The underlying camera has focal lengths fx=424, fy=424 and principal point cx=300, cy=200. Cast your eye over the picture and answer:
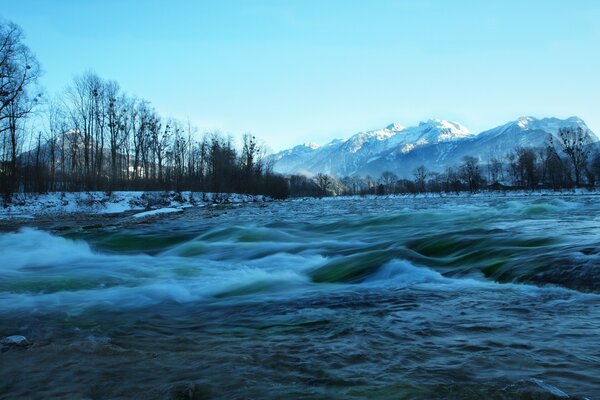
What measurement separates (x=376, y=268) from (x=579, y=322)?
156 inches

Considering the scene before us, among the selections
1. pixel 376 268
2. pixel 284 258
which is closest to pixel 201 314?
pixel 376 268

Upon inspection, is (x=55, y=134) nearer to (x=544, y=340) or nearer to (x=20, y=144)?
(x=20, y=144)

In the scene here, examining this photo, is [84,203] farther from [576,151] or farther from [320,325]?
[576,151]

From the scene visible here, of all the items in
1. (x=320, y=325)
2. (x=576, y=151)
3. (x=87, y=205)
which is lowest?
(x=320, y=325)

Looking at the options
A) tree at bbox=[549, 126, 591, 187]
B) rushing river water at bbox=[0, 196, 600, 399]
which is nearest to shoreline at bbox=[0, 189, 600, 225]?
rushing river water at bbox=[0, 196, 600, 399]

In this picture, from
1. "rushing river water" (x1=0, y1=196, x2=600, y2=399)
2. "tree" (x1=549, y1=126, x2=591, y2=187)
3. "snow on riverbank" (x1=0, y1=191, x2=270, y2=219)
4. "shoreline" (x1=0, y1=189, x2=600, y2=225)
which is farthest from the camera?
"tree" (x1=549, y1=126, x2=591, y2=187)

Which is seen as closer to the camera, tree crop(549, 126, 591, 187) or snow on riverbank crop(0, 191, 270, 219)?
snow on riverbank crop(0, 191, 270, 219)

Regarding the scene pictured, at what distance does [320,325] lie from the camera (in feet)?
14.3

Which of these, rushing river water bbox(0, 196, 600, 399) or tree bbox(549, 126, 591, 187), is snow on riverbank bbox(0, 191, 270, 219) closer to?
rushing river water bbox(0, 196, 600, 399)

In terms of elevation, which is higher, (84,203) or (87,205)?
(84,203)

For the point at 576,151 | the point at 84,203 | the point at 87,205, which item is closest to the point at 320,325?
the point at 87,205

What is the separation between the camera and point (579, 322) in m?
3.93

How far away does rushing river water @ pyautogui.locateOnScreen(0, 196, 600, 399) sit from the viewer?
2.85 m

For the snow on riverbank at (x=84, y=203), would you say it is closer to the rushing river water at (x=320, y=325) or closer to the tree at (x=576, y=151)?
the rushing river water at (x=320, y=325)
